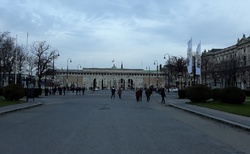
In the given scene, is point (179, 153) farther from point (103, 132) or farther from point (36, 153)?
point (103, 132)

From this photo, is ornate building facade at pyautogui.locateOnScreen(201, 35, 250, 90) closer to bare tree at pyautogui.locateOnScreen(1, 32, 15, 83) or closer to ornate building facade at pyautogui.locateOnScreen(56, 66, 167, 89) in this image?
bare tree at pyautogui.locateOnScreen(1, 32, 15, 83)

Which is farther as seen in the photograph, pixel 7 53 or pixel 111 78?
pixel 111 78

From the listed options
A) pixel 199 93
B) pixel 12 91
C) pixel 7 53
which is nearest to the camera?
pixel 199 93

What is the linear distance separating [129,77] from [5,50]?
131921 mm

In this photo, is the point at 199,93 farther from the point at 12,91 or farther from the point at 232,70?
the point at 232,70

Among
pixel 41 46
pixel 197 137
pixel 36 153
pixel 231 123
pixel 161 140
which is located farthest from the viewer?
pixel 41 46

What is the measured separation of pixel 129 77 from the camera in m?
195

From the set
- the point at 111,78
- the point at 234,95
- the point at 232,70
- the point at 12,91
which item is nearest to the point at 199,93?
the point at 234,95

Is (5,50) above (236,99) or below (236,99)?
above

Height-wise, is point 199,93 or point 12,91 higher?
point 12,91

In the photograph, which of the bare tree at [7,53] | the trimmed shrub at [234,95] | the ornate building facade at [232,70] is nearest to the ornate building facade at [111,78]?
the ornate building facade at [232,70]

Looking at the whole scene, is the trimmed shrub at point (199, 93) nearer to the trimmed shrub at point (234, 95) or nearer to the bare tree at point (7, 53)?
the trimmed shrub at point (234, 95)

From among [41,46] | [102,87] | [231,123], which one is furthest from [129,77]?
[231,123]

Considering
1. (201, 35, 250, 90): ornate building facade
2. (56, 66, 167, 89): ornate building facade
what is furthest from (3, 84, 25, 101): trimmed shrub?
(56, 66, 167, 89): ornate building facade
